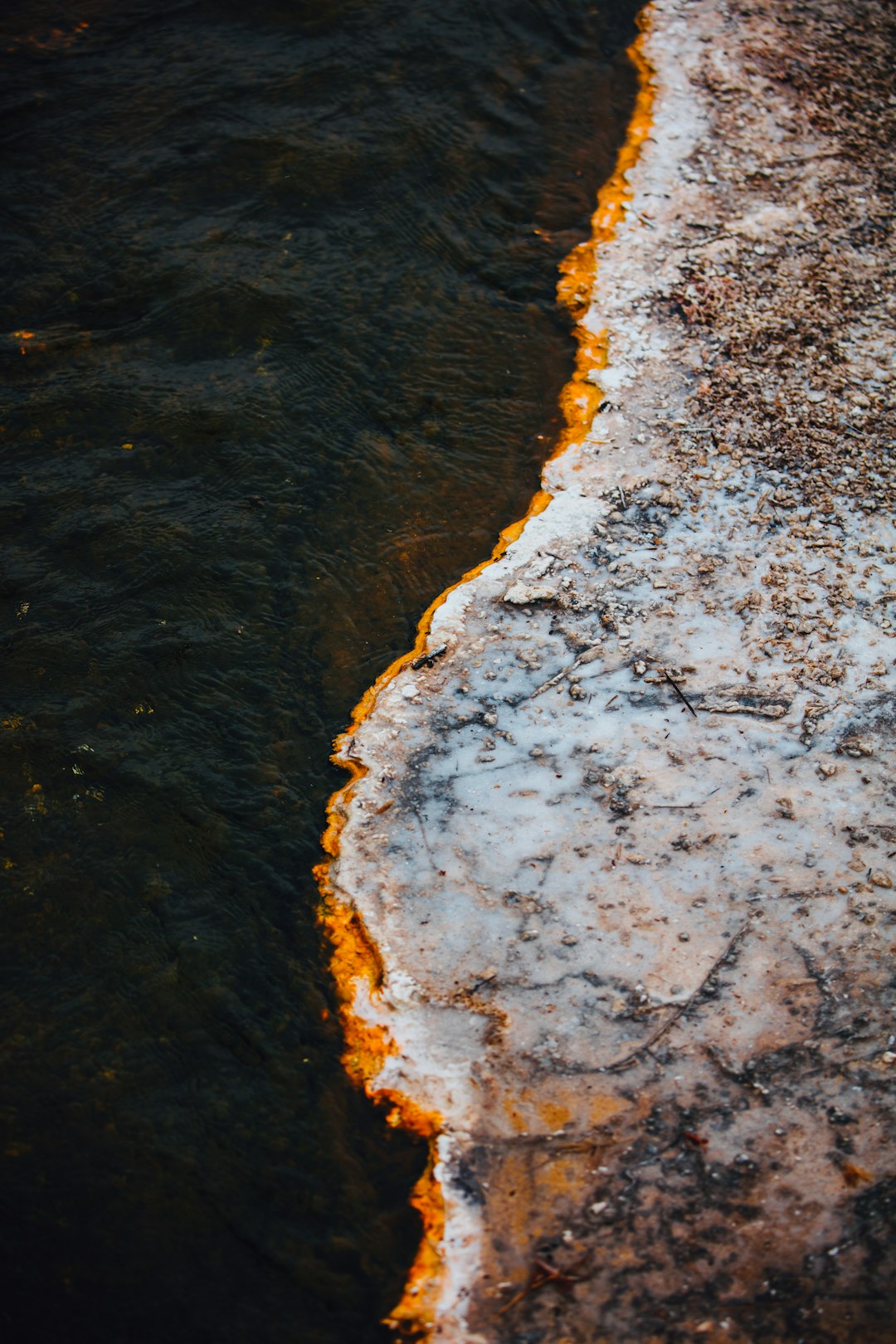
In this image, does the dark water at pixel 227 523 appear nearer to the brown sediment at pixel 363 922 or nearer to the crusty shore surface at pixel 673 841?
the brown sediment at pixel 363 922

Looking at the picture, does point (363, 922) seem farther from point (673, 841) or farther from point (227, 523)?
point (227, 523)

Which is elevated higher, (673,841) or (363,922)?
(673,841)

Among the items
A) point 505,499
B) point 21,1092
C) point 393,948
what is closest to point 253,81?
point 505,499

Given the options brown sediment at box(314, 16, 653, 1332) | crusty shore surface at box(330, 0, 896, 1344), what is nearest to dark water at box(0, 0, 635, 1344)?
brown sediment at box(314, 16, 653, 1332)

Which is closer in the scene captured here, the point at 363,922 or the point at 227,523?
the point at 363,922

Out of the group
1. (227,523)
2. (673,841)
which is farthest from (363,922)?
(227,523)

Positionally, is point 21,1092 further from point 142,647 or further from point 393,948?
point 142,647
